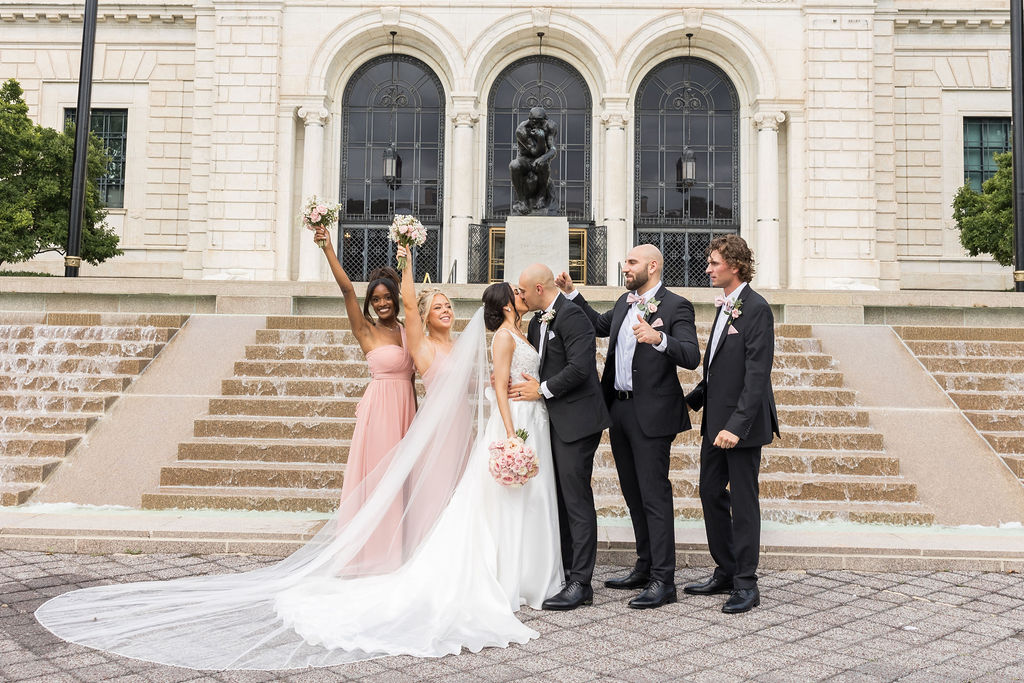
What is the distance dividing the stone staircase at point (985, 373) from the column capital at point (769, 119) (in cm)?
1248

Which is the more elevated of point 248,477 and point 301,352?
point 301,352

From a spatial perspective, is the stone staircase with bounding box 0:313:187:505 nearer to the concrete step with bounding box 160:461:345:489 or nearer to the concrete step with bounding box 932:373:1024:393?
the concrete step with bounding box 160:461:345:489

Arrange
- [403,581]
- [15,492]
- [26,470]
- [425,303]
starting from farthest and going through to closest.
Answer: [26,470] < [15,492] < [425,303] < [403,581]

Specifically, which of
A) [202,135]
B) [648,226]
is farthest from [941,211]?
[202,135]

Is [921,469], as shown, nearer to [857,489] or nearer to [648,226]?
[857,489]

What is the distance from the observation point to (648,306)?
4.84 metres

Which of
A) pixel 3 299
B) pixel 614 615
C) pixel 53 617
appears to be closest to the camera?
pixel 53 617

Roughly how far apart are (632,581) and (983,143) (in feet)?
80.0

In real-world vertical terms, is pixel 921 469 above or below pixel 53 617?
above

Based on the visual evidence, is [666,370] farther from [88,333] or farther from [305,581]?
[88,333]

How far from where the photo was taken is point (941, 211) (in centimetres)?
2355

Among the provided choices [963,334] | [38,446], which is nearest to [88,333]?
[38,446]

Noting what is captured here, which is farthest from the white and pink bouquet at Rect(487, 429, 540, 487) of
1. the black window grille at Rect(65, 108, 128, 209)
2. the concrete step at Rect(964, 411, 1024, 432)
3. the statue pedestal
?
the black window grille at Rect(65, 108, 128, 209)

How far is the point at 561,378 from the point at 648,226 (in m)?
18.0
